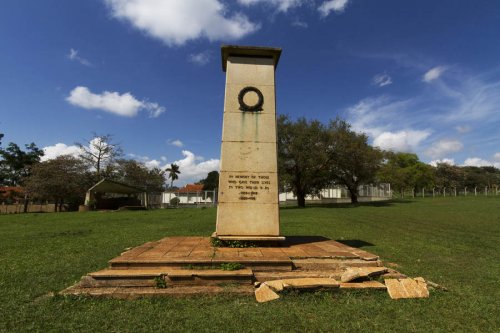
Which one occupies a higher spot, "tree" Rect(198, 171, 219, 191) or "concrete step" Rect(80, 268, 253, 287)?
"tree" Rect(198, 171, 219, 191)

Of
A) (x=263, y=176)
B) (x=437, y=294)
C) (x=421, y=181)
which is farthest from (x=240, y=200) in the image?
(x=421, y=181)

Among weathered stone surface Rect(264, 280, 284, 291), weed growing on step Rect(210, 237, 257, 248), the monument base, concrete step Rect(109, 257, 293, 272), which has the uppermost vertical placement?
the monument base

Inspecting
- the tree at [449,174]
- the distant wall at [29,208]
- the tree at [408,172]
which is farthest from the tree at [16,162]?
the tree at [449,174]

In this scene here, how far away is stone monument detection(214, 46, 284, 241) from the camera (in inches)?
274

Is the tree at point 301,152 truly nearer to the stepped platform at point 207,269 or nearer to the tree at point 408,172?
the stepped platform at point 207,269

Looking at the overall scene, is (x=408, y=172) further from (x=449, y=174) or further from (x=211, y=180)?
(x=211, y=180)

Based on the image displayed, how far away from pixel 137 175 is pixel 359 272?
50429 mm

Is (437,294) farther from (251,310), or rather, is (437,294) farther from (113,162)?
(113,162)

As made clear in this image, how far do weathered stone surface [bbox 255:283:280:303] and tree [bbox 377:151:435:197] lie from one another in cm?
5862

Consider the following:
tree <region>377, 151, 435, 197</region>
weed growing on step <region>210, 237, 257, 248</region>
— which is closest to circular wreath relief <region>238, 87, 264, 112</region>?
weed growing on step <region>210, 237, 257, 248</region>

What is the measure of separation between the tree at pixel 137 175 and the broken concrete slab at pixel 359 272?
4267 centimetres

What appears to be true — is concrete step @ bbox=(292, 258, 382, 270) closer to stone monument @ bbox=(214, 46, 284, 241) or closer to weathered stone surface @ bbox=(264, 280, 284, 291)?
weathered stone surface @ bbox=(264, 280, 284, 291)

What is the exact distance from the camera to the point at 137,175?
2026 inches

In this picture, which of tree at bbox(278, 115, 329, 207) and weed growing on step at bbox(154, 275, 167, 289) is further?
tree at bbox(278, 115, 329, 207)
